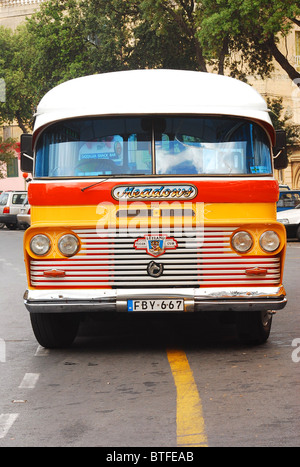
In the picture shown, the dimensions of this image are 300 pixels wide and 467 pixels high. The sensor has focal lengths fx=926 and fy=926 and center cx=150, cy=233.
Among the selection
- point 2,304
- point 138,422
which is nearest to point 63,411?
point 138,422

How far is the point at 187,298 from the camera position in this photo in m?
8.07

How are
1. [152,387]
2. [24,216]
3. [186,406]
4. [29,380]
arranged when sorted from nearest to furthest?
[186,406] < [152,387] < [29,380] < [24,216]

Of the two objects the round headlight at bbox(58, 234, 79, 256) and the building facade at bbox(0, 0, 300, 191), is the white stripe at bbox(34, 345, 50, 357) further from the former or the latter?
the building facade at bbox(0, 0, 300, 191)

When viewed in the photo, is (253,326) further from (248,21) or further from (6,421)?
(248,21)

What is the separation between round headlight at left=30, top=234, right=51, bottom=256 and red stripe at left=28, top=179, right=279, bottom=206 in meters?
0.30

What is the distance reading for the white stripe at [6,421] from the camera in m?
5.68

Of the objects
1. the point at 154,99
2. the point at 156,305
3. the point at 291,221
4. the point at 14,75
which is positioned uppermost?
the point at 14,75

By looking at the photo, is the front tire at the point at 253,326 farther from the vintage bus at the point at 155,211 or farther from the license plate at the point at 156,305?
the license plate at the point at 156,305

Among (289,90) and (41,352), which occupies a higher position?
(289,90)

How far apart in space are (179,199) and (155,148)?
1.99 feet

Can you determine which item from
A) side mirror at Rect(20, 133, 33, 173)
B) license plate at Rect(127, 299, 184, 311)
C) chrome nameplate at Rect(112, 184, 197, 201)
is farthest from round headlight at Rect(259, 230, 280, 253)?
side mirror at Rect(20, 133, 33, 173)

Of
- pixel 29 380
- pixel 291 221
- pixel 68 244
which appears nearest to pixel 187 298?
pixel 68 244

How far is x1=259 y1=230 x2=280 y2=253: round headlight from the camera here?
321 inches
